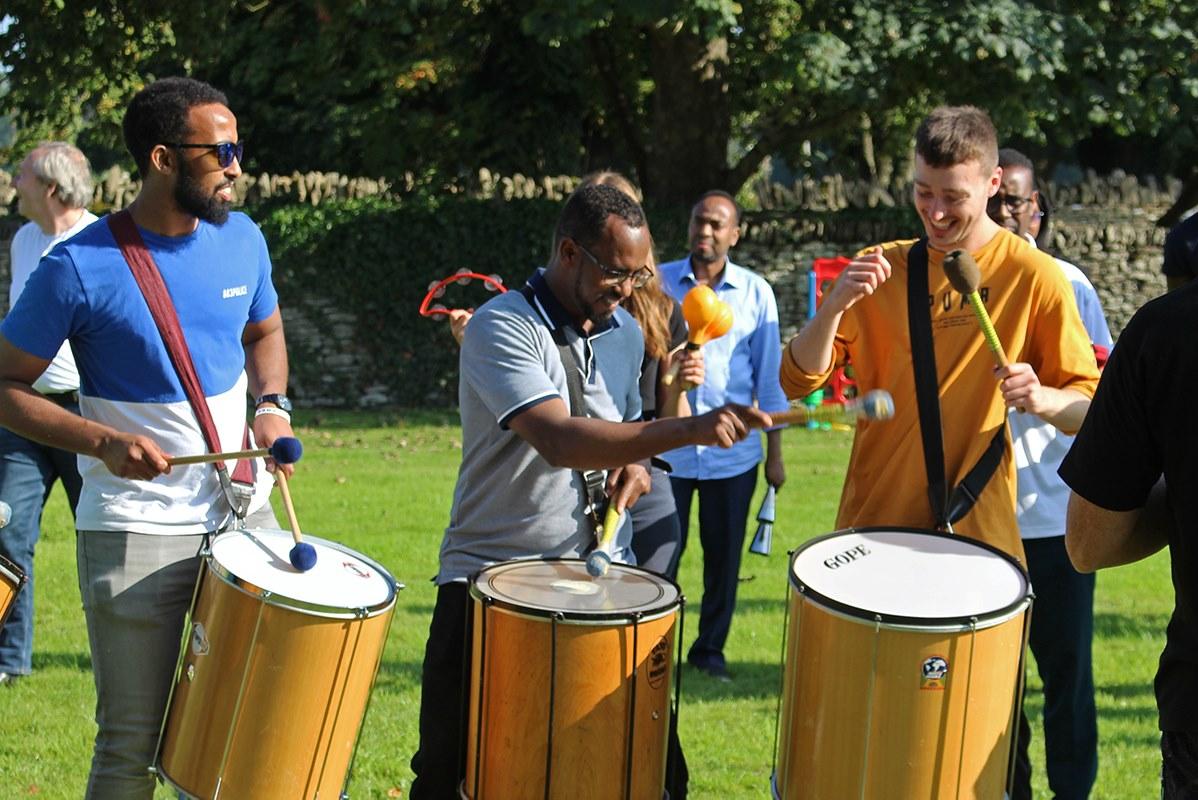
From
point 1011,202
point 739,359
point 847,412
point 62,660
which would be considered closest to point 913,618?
point 847,412

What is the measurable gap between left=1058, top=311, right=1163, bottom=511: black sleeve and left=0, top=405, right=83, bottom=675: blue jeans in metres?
4.36

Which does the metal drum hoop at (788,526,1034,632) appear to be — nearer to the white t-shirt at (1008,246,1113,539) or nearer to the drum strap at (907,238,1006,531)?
the drum strap at (907,238,1006,531)

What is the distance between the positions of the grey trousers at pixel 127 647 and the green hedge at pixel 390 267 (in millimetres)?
12717

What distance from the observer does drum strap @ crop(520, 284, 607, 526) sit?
398 centimetres

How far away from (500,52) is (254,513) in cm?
1592

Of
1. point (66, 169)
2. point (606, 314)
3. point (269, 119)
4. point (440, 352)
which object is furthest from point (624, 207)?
point (269, 119)

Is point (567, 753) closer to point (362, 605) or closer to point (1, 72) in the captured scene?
point (362, 605)

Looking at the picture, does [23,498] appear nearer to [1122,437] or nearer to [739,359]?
[739,359]

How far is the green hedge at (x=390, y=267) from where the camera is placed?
55.0 ft

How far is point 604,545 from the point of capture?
4012 mm

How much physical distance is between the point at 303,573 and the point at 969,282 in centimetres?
181

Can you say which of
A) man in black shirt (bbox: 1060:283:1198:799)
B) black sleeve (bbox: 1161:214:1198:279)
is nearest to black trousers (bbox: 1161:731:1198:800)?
man in black shirt (bbox: 1060:283:1198:799)

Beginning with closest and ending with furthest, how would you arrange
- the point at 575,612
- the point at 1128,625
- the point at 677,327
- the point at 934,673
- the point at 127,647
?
the point at 934,673 < the point at 575,612 < the point at 127,647 < the point at 677,327 < the point at 1128,625

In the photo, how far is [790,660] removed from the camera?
3.70 m
